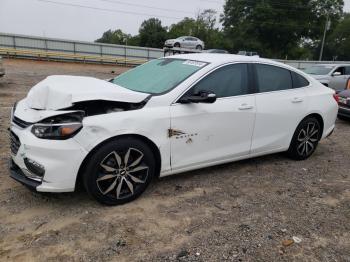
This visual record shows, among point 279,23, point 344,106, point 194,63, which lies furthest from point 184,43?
point 194,63

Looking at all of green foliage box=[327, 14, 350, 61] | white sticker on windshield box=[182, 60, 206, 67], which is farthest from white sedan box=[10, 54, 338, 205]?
green foliage box=[327, 14, 350, 61]

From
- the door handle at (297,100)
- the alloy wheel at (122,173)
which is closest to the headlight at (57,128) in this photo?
the alloy wheel at (122,173)

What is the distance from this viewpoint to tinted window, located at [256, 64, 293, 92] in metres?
4.67

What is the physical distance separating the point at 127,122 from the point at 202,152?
1.09 meters

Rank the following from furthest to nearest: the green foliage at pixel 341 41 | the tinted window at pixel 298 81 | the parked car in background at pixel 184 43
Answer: the green foliage at pixel 341 41 → the parked car in background at pixel 184 43 → the tinted window at pixel 298 81

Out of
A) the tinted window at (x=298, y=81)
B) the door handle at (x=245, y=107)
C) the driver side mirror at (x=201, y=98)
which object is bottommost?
the door handle at (x=245, y=107)

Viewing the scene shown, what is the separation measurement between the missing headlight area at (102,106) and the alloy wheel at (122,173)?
454 millimetres

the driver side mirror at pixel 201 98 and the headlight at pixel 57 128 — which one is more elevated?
the driver side mirror at pixel 201 98

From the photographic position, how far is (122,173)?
11.6 ft

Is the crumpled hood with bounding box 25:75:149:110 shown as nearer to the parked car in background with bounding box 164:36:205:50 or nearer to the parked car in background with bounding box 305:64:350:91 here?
the parked car in background with bounding box 305:64:350:91

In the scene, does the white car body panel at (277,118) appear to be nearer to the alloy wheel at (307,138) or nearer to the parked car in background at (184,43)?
the alloy wheel at (307,138)

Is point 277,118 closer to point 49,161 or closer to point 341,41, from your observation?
point 49,161

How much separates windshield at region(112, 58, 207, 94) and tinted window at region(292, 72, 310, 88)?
1643 mm

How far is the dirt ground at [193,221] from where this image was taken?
293 cm
